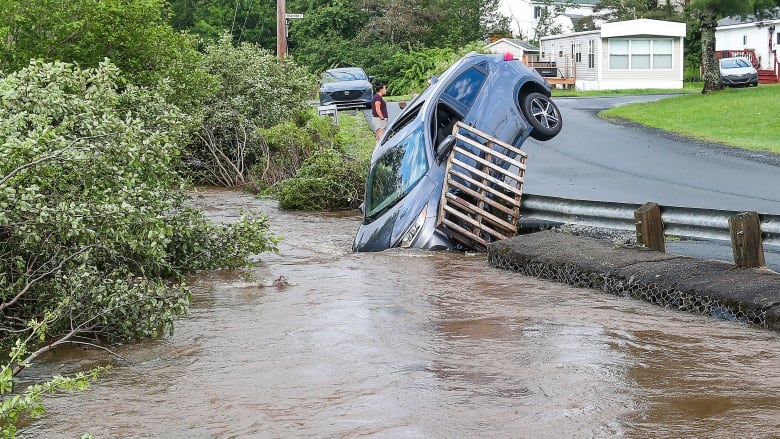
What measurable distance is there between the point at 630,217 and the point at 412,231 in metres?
2.60

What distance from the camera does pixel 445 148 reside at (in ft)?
41.5

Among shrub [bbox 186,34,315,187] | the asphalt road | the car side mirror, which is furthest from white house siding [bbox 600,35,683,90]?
the car side mirror

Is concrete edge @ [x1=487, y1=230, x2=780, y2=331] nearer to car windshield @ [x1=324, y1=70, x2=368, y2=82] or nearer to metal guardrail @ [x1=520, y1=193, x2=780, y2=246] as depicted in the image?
metal guardrail @ [x1=520, y1=193, x2=780, y2=246]

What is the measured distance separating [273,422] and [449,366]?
1.56 metres

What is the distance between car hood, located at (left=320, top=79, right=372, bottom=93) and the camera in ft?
126

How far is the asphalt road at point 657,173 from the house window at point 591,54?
2362 cm

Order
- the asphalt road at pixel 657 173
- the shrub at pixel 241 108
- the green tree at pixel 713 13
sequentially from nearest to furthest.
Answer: the asphalt road at pixel 657 173 → the shrub at pixel 241 108 → the green tree at pixel 713 13

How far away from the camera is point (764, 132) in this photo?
85.2 ft

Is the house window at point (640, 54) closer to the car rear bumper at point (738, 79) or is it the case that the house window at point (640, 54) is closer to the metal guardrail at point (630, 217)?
the car rear bumper at point (738, 79)

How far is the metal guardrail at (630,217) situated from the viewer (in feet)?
31.8

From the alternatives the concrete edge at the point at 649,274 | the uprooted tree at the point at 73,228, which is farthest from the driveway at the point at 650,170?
the uprooted tree at the point at 73,228

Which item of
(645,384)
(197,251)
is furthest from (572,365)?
(197,251)

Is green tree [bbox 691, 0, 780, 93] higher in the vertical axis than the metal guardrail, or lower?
higher

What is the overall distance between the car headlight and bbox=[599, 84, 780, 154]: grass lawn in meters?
12.1
